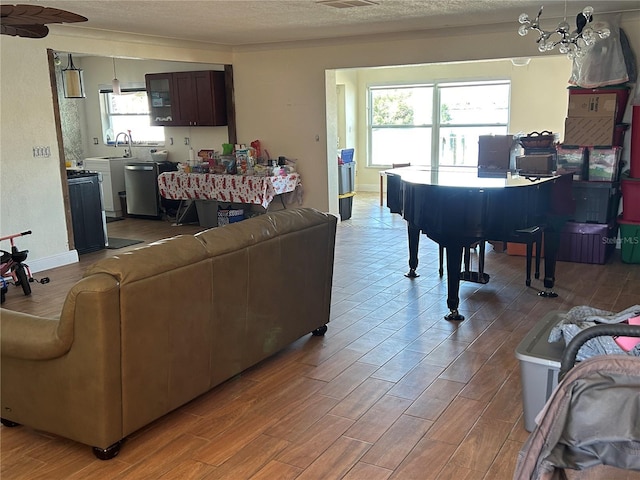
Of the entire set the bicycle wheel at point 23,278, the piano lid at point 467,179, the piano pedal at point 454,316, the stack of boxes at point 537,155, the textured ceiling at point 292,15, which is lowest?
the piano pedal at point 454,316

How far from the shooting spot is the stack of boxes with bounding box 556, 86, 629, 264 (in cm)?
557

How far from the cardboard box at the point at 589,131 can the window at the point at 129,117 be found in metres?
6.10

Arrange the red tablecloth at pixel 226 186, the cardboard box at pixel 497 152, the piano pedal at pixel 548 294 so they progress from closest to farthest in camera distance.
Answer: the piano pedal at pixel 548 294 → the cardboard box at pixel 497 152 → the red tablecloth at pixel 226 186

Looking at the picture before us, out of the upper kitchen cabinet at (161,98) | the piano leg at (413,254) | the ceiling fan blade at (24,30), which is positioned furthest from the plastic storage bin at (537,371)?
the upper kitchen cabinet at (161,98)

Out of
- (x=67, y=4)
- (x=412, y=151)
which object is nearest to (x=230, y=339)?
(x=67, y=4)

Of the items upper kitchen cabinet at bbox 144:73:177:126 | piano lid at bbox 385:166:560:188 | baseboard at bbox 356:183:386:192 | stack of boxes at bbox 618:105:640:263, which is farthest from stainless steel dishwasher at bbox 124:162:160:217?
stack of boxes at bbox 618:105:640:263

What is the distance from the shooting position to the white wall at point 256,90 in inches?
222

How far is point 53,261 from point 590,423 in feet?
19.1

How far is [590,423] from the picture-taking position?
1.28 metres

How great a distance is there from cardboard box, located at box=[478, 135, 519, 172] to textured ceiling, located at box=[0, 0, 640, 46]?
4.00 ft

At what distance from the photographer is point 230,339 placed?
120 inches

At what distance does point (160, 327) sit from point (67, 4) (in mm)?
3480

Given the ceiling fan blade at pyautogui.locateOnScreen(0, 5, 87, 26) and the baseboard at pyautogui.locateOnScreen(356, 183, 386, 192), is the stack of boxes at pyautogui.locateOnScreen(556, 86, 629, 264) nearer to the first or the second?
the ceiling fan blade at pyautogui.locateOnScreen(0, 5, 87, 26)

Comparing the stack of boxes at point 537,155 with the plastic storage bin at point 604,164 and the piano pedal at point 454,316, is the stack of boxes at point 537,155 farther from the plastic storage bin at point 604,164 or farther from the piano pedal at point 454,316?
the piano pedal at point 454,316
